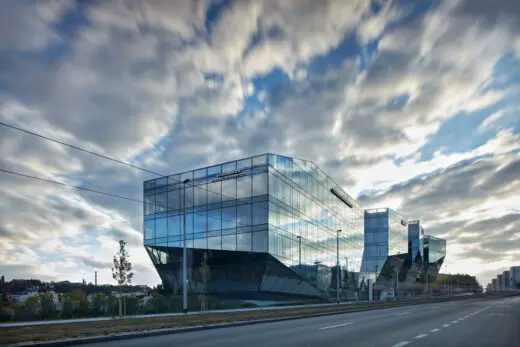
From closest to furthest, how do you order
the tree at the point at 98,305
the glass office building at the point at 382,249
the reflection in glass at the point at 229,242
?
the tree at the point at 98,305 → the reflection in glass at the point at 229,242 → the glass office building at the point at 382,249

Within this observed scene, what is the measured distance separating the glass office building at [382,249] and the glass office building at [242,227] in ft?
122

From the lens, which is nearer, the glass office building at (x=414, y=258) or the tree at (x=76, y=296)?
the tree at (x=76, y=296)

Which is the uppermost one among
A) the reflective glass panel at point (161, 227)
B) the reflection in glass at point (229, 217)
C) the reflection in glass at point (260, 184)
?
the reflection in glass at point (260, 184)

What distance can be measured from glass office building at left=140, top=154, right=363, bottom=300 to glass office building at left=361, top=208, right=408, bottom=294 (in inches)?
→ 1460

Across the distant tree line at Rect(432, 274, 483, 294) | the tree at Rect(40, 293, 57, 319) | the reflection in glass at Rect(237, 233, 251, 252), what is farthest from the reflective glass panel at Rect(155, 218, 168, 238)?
the distant tree line at Rect(432, 274, 483, 294)

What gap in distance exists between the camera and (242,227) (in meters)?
48.7

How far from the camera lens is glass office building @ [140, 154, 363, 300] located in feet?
158

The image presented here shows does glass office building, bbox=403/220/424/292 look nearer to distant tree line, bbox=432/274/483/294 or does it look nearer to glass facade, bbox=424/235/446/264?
glass facade, bbox=424/235/446/264

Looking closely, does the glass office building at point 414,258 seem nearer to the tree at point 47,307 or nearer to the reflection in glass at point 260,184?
the reflection in glass at point 260,184

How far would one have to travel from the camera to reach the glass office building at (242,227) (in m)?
48.2

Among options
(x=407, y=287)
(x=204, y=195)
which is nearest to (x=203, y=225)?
(x=204, y=195)

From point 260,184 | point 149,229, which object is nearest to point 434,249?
point 260,184

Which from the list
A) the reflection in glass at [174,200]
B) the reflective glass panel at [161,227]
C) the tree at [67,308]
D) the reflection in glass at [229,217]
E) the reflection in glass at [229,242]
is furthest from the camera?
the reflective glass panel at [161,227]

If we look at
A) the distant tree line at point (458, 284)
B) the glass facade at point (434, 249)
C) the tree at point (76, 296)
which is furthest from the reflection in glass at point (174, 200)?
the distant tree line at point (458, 284)
